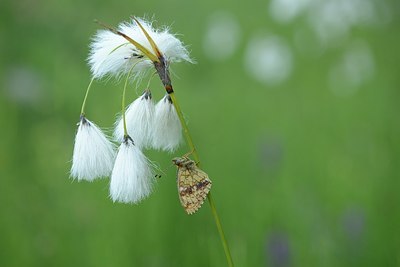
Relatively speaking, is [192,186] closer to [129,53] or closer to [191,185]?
[191,185]

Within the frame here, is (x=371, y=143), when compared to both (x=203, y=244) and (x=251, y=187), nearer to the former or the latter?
(x=251, y=187)

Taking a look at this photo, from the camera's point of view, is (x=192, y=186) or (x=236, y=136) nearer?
(x=192, y=186)

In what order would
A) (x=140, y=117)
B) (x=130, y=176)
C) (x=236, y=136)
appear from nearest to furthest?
(x=130, y=176) < (x=140, y=117) < (x=236, y=136)

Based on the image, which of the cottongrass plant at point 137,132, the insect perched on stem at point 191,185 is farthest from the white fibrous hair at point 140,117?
the insect perched on stem at point 191,185

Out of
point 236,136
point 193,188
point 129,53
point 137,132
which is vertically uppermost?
point 129,53

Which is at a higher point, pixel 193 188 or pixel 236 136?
pixel 193 188

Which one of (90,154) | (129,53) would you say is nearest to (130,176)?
(90,154)
